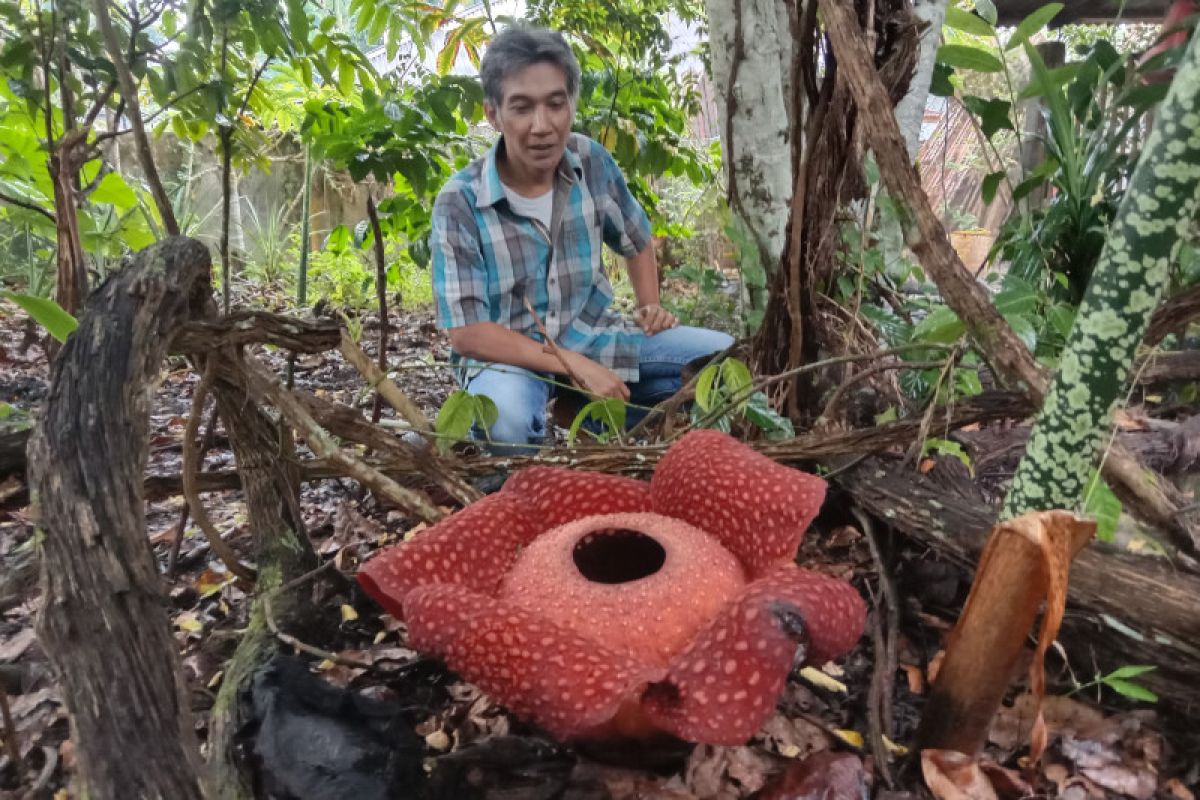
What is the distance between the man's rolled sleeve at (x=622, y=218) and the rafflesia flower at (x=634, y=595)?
206 centimetres

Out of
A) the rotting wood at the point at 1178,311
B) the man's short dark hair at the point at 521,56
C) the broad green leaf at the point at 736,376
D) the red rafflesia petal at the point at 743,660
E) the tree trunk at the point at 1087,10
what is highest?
the tree trunk at the point at 1087,10

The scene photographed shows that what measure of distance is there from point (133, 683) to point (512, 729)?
600mm

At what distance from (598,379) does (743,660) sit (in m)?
1.82

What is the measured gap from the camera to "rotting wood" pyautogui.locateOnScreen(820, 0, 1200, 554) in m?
1.04

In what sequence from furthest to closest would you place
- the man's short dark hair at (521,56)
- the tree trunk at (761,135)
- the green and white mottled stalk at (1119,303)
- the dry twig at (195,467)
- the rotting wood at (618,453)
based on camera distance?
the man's short dark hair at (521,56) < the tree trunk at (761,135) < the rotting wood at (618,453) < the dry twig at (195,467) < the green and white mottled stalk at (1119,303)

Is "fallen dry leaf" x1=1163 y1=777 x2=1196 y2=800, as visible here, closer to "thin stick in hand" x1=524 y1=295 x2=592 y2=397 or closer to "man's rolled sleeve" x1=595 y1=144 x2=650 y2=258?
"thin stick in hand" x1=524 y1=295 x2=592 y2=397

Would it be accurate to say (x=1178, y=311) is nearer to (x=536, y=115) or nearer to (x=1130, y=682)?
(x=1130, y=682)

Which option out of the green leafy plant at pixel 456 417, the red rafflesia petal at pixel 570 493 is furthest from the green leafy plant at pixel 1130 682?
the green leafy plant at pixel 456 417

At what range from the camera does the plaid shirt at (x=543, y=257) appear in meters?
2.69

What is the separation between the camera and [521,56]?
2.52 m

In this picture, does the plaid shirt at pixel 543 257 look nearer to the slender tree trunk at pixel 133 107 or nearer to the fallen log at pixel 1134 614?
the slender tree trunk at pixel 133 107

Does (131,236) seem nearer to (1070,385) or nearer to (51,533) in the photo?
(51,533)

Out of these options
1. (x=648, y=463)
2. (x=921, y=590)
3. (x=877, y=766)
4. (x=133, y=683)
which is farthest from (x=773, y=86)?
(x=133, y=683)

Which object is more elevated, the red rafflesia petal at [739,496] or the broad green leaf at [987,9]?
the broad green leaf at [987,9]
